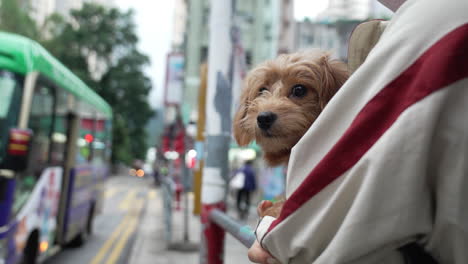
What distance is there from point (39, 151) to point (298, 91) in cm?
497

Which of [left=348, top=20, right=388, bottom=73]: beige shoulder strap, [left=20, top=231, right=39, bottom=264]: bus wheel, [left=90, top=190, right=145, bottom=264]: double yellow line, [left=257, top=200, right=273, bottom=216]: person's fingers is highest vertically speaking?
[left=348, top=20, right=388, bottom=73]: beige shoulder strap

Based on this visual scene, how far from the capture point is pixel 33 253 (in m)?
5.66

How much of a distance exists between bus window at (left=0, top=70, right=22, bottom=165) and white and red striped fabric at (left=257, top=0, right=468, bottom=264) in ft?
14.4

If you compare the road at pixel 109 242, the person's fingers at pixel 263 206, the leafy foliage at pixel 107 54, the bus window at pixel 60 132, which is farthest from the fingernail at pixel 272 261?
the leafy foliage at pixel 107 54

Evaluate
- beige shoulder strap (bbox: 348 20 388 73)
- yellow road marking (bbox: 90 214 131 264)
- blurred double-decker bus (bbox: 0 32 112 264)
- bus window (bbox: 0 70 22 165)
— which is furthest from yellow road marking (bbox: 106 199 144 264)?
beige shoulder strap (bbox: 348 20 388 73)

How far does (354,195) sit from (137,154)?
228ft

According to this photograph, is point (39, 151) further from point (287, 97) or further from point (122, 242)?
point (122, 242)

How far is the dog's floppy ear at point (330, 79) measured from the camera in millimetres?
1369

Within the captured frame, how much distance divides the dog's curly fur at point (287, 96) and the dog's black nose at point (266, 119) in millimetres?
10

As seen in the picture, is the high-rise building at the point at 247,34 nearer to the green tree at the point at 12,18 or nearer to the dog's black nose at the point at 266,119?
the green tree at the point at 12,18

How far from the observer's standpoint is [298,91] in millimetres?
1422

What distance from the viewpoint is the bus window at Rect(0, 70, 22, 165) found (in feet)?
14.8

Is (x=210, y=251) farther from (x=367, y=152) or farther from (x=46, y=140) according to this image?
(x=46, y=140)

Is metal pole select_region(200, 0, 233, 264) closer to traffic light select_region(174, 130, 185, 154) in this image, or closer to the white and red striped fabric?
the white and red striped fabric
